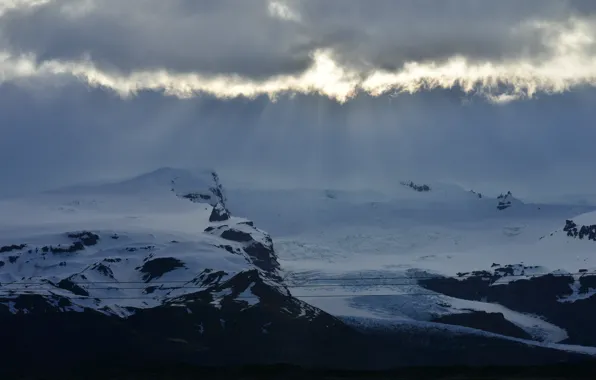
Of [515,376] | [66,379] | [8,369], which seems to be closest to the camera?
[515,376]

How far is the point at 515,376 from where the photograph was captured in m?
40.1

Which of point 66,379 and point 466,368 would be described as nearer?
point 466,368

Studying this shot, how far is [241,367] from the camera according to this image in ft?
142

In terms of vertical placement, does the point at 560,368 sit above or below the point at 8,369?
above

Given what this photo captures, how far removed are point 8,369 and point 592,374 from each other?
6709 inches

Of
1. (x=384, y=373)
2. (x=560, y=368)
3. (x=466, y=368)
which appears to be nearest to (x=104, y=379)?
(x=384, y=373)

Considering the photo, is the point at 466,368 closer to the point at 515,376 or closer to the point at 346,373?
the point at 515,376

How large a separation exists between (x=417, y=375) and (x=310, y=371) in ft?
14.8

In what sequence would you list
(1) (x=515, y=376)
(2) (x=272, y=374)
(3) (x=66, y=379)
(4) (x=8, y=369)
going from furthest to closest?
(4) (x=8, y=369)
(3) (x=66, y=379)
(2) (x=272, y=374)
(1) (x=515, y=376)

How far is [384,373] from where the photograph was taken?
41.3 meters

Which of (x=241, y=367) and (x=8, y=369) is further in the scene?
(x=8, y=369)

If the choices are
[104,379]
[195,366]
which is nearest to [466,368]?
[195,366]

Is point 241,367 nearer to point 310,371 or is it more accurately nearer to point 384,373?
point 310,371

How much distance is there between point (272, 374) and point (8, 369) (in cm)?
16463
